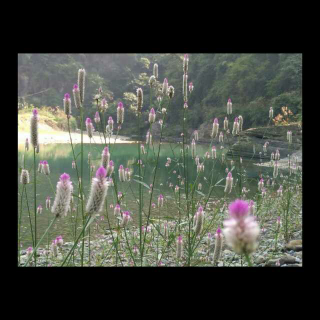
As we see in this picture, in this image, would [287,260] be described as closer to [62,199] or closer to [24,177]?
[24,177]

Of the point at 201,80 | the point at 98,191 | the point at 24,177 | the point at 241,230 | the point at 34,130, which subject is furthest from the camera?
the point at 201,80

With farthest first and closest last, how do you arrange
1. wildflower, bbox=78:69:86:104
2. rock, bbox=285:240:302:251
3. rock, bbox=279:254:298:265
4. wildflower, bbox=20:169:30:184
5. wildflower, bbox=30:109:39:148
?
rock, bbox=285:240:302:251 < rock, bbox=279:254:298:265 < wildflower, bbox=20:169:30:184 < wildflower, bbox=78:69:86:104 < wildflower, bbox=30:109:39:148

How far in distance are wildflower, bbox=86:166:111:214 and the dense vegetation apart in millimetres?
13972

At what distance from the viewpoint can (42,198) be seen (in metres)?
5.61

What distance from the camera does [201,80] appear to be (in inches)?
1043

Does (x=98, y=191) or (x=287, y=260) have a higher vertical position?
(x=98, y=191)

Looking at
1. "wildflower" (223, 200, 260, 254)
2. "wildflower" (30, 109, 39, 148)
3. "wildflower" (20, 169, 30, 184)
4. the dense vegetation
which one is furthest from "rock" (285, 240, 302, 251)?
the dense vegetation

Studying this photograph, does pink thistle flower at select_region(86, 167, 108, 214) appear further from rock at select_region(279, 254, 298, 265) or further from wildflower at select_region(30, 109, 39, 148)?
rock at select_region(279, 254, 298, 265)

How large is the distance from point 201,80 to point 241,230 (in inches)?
1062

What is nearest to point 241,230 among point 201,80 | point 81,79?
point 81,79

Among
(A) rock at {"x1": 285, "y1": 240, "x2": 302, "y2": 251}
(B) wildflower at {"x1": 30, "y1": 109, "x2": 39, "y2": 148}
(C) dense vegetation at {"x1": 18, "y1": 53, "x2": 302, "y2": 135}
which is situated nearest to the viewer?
(B) wildflower at {"x1": 30, "y1": 109, "x2": 39, "y2": 148}

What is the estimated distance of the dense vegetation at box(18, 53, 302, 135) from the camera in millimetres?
19469
